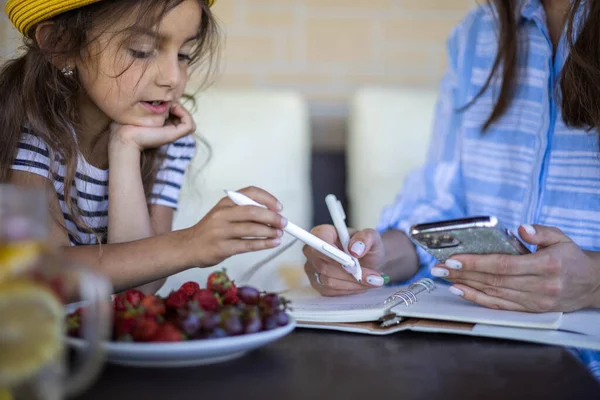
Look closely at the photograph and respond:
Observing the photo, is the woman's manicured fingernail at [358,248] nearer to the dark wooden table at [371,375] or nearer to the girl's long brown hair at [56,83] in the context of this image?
the dark wooden table at [371,375]

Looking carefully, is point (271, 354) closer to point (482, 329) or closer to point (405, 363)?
point (405, 363)

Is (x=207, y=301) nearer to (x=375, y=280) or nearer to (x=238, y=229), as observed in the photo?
(x=238, y=229)

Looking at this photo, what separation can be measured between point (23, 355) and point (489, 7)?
1280mm

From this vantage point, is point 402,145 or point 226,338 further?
point 402,145

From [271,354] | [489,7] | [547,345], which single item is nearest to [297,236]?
[271,354]

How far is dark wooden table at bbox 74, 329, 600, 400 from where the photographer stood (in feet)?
2.08

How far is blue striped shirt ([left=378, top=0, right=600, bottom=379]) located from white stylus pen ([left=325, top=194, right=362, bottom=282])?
30 centimetres

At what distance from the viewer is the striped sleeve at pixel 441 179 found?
1482mm

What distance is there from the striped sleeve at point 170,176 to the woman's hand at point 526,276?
65cm

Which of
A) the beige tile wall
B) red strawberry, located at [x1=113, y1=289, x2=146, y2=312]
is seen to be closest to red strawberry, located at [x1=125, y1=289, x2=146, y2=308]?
red strawberry, located at [x1=113, y1=289, x2=146, y2=312]

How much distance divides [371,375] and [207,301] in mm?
178

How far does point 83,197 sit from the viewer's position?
1.35 meters

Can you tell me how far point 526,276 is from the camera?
99 centimetres

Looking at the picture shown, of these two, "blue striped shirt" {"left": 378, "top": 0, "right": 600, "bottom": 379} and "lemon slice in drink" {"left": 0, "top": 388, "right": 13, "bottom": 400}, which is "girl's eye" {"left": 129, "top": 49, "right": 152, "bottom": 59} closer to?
"blue striped shirt" {"left": 378, "top": 0, "right": 600, "bottom": 379}
